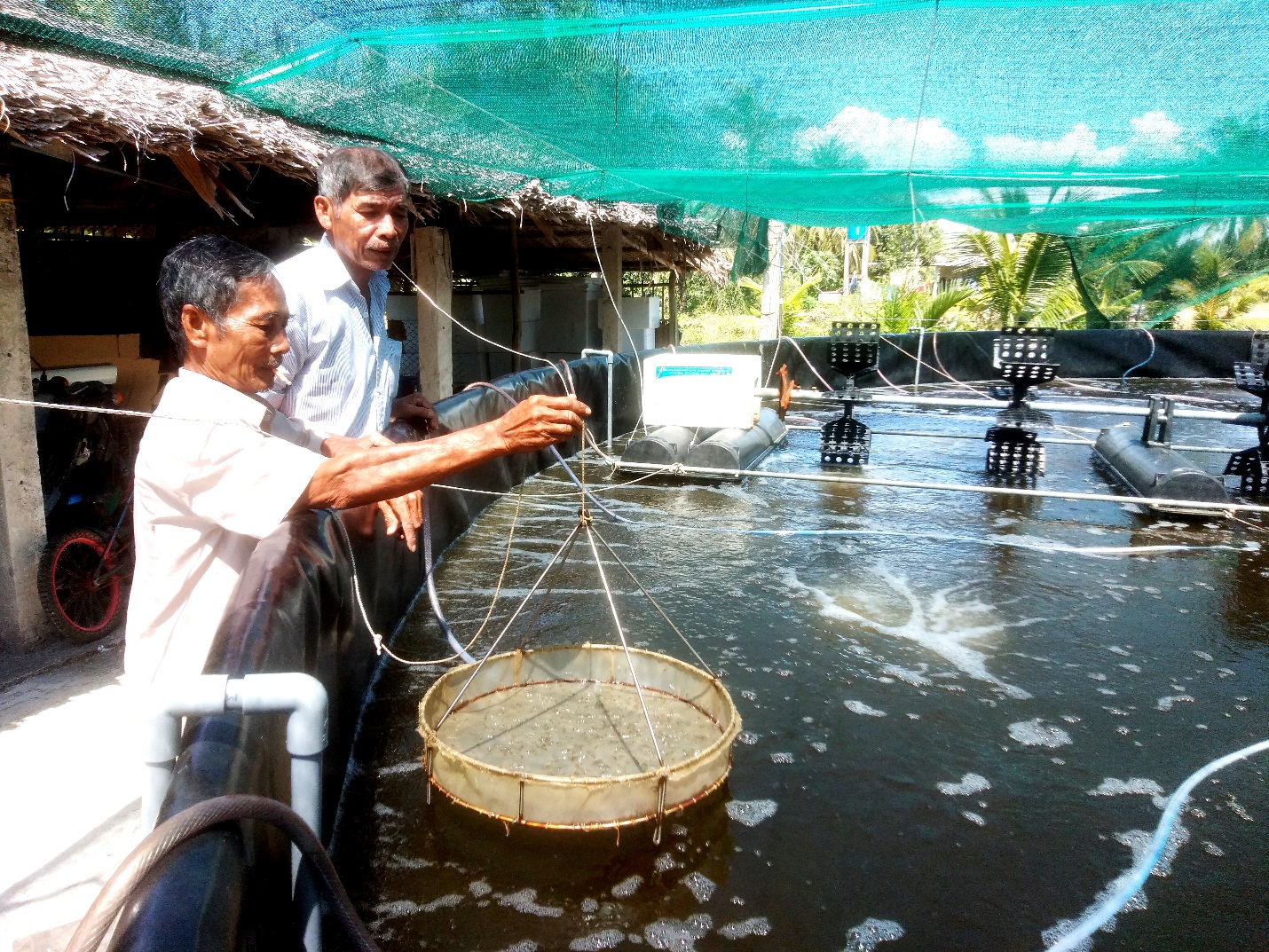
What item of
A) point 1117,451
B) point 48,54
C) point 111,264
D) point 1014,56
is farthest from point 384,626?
point 1117,451

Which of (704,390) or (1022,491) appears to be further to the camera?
(704,390)

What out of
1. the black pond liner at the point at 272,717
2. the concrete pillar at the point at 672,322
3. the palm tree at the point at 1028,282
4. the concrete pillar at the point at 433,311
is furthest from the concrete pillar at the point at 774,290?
the black pond liner at the point at 272,717

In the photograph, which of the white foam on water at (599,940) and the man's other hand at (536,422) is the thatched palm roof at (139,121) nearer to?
the man's other hand at (536,422)

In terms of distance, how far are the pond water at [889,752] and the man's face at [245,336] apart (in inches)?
59.2

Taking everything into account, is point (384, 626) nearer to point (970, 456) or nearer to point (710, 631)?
point (710, 631)

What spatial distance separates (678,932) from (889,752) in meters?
1.22

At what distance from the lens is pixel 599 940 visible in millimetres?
2238

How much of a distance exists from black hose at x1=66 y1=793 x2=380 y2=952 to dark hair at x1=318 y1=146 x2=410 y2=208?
6.61ft

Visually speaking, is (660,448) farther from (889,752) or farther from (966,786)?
(966,786)

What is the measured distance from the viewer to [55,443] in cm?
536

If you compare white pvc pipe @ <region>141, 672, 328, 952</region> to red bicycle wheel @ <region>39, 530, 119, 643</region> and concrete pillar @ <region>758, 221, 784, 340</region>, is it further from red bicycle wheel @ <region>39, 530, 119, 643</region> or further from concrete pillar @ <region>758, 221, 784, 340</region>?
concrete pillar @ <region>758, 221, 784, 340</region>

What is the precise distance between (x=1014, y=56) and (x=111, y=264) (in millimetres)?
7804

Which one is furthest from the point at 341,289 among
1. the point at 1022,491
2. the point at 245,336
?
the point at 1022,491

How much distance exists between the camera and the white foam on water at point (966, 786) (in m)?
2.93
